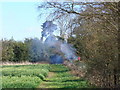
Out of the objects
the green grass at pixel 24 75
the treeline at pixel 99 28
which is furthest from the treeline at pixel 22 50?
the treeline at pixel 99 28

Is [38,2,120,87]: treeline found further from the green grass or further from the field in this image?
the field

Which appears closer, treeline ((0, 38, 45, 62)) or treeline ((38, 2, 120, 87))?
treeline ((38, 2, 120, 87))

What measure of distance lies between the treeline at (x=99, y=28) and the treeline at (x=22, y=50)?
2056 millimetres

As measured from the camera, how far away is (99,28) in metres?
3.71

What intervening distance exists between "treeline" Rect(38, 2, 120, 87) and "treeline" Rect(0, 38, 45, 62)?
2.06 m

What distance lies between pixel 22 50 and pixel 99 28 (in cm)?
455

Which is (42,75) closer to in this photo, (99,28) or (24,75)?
(24,75)

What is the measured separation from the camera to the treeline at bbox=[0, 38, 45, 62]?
248 inches

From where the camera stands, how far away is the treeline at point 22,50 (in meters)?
6.31

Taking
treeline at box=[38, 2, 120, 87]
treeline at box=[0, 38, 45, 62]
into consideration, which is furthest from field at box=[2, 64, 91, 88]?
treeline at box=[38, 2, 120, 87]

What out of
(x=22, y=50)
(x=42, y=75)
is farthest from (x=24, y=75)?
(x=22, y=50)

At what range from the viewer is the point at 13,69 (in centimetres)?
943

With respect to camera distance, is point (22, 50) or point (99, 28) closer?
point (99, 28)

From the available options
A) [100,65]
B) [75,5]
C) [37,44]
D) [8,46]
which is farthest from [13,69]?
[75,5]
